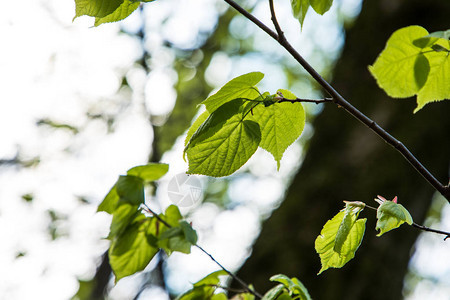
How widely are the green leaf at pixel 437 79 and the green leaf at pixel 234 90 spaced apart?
324 mm

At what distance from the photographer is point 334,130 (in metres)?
2.12

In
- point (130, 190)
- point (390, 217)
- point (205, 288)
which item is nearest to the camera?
point (390, 217)

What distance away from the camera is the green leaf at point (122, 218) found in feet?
2.55

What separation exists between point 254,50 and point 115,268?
18.8 feet

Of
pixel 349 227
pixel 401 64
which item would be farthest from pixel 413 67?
pixel 349 227

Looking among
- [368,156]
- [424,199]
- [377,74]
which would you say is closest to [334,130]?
[368,156]

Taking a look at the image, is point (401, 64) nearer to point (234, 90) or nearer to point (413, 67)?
point (413, 67)

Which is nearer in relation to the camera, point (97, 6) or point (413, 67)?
point (97, 6)

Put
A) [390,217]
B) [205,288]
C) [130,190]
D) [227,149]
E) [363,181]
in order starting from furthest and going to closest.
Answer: [363,181] → [205,288] → [130,190] → [227,149] → [390,217]

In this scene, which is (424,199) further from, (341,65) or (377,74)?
(377,74)

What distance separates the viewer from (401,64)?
28.2 inches

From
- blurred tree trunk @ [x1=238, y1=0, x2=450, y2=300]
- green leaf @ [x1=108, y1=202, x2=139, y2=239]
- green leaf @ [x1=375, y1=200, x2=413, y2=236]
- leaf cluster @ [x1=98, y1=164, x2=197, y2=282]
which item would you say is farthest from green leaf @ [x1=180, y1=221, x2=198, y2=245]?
blurred tree trunk @ [x1=238, y1=0, x2=450, y2=300]

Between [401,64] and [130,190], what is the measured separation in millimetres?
577

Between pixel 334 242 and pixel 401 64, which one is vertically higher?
pixel 401 64
